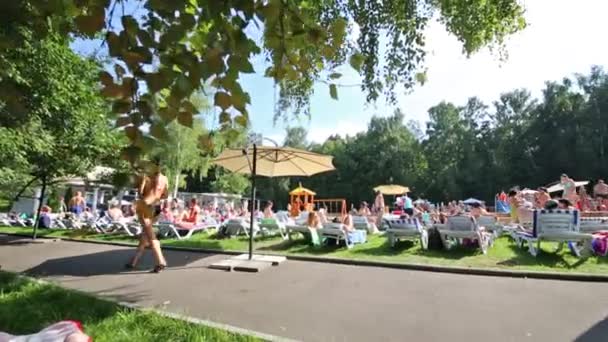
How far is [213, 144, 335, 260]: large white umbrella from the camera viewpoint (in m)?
10.8

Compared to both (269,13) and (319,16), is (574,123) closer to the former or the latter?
(319,16)

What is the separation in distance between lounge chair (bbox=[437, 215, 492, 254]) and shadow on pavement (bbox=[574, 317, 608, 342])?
4.44 metres

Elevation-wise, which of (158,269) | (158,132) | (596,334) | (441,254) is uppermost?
(158,132)

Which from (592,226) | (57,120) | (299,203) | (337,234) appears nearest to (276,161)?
(337,234)

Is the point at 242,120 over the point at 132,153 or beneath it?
over

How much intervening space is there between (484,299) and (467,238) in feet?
12.3

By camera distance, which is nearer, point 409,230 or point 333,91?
point 333,91

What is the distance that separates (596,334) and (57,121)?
443 inches

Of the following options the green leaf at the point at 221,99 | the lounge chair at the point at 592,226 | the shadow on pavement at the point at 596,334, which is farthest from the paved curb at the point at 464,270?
the green leaf at the point at 221,99

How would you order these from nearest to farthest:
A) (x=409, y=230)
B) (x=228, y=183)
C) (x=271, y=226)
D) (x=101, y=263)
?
1. (x=101, y=263)
2. (x=409, y=230)
3. (x=271, y=226)
4. (x=228, y=183)

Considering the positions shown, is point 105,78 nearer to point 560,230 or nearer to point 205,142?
point 205,142

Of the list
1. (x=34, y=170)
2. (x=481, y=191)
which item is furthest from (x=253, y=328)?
(x=481, y=191)

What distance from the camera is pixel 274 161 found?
11.3 meters

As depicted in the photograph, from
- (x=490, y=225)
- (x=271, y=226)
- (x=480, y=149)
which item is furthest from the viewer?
(x=480, y=149)
